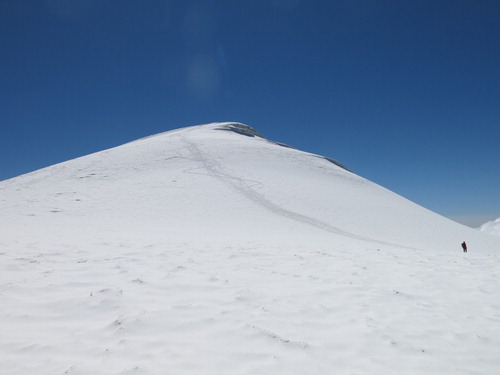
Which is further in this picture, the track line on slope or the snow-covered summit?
the track line on slope

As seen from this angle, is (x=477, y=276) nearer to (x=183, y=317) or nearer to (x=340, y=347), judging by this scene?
(x=340, y=347)

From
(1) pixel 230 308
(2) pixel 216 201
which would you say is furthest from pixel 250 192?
(1) pixel 230 308

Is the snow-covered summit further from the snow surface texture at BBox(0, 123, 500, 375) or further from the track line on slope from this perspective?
the snow surface texture at BBox(0, 123, 500, 375)

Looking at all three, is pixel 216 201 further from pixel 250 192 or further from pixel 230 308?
pixel 230 308

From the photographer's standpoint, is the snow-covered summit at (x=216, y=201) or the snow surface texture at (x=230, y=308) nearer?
the snow surface texture at (x=230, y=308)

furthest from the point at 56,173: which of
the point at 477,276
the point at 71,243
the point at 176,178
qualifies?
the point at 477,276

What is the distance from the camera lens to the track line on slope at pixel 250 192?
20297 mm

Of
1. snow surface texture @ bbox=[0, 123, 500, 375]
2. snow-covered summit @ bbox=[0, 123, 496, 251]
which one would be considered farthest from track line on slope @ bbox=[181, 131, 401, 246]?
snow surface texture @ bbox=[0, 123, 500, 375]

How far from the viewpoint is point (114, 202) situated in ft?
67.5

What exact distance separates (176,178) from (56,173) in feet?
40.6

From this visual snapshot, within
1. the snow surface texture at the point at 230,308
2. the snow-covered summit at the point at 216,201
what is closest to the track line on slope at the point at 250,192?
the snow-covered summit at the point at 216,201

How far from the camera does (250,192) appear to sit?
26281 mm

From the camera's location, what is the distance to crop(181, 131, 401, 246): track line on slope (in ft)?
66.6

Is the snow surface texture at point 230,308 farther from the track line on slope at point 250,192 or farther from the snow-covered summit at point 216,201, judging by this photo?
the track line on slope at point 250,192
